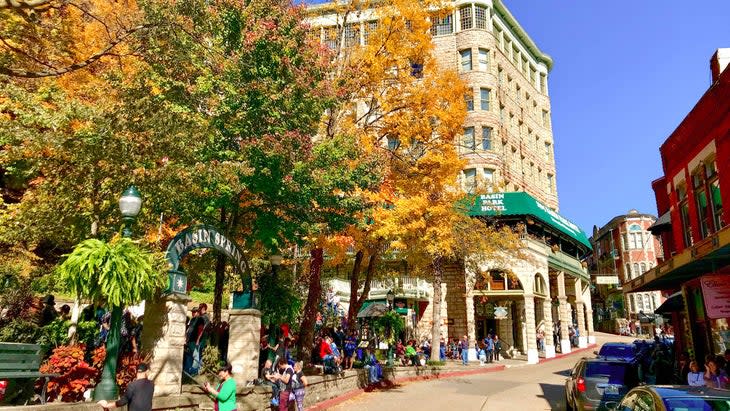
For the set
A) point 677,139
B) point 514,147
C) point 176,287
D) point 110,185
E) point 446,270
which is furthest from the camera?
point 514,147

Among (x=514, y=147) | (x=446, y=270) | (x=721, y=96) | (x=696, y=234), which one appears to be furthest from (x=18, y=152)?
(x=514, y=147)

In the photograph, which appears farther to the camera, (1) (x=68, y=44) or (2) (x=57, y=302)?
(2) (x=57, y=302)

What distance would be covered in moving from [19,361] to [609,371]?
1172 cm

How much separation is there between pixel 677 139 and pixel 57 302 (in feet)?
85.1

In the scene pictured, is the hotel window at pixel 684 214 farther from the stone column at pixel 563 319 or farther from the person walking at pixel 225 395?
the stone column at pixel 563 319

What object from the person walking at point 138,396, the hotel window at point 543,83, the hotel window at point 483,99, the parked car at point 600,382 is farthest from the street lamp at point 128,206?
the hotel window at point 543,83

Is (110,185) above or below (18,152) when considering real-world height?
below

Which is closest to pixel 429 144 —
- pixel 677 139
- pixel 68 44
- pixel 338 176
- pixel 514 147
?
pixel 338 176

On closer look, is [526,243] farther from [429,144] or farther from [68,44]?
[68,44]

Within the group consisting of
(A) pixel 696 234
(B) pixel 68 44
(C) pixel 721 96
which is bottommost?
(A) pixel 696 234

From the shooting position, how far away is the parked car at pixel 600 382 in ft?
36.8

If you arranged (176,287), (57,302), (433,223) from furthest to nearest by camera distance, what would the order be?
(57,302)
(433,223)
(176,287)

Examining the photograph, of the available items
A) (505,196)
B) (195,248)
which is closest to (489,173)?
(505,196)

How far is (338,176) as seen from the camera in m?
13.8
